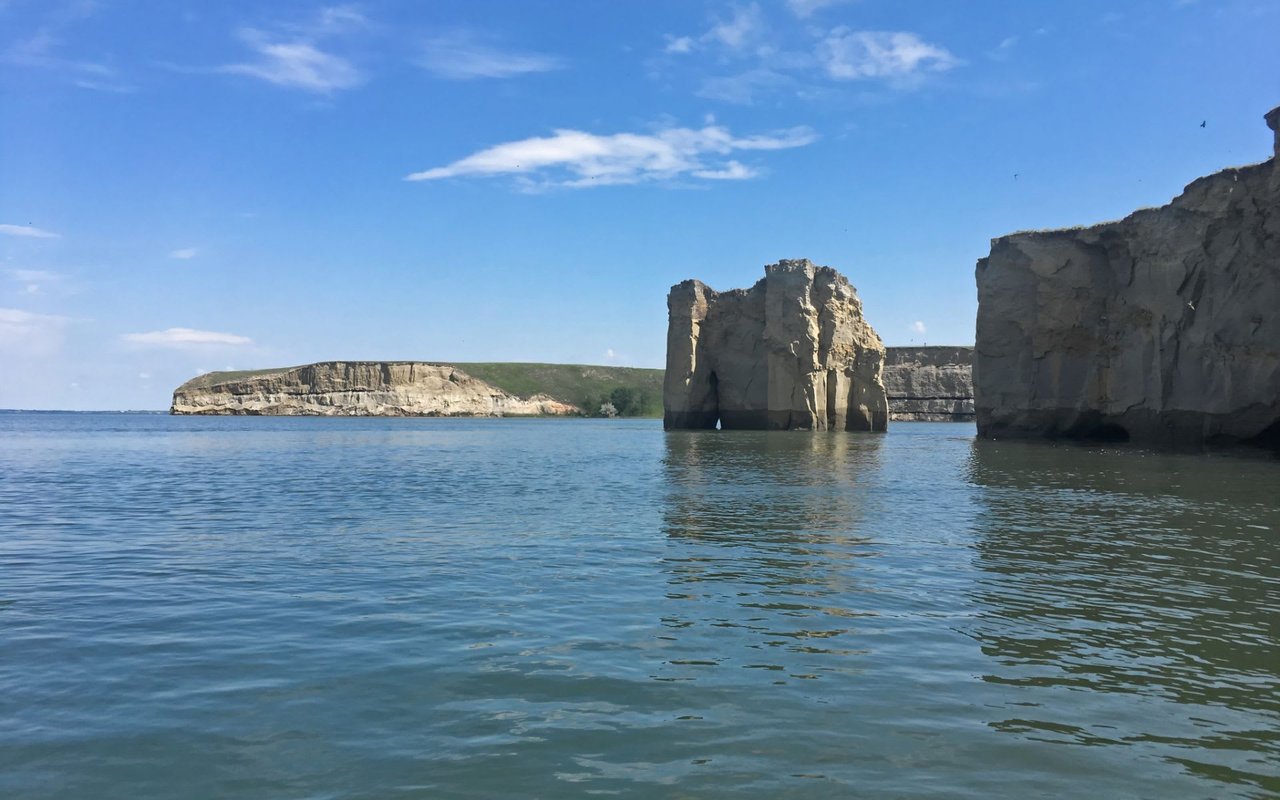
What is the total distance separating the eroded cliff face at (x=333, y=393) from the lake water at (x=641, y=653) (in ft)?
471

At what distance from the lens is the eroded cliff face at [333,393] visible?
6260 inches

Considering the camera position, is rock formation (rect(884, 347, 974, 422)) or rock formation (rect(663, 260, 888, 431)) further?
rock formation (rect(884, 347, 974, 422))

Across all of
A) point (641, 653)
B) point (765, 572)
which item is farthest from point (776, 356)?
point (641, 653)

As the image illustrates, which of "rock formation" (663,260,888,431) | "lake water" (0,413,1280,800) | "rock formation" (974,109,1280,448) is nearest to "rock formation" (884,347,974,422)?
"rock formation" (663,260,888,431)

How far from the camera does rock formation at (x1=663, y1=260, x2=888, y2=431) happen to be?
72.9m

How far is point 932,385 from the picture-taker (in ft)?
431

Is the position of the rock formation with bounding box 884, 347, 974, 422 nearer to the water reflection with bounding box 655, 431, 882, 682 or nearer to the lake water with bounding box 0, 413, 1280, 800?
the water reflection with bounding box 655, 431, 882, 682

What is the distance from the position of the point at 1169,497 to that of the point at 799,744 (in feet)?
66.3

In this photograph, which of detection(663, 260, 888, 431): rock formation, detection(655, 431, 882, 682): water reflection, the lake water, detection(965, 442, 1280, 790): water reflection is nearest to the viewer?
the lake water

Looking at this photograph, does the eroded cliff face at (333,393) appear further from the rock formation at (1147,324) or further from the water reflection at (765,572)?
the water reflection at (765,572)

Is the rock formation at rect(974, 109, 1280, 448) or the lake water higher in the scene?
the rock formation at rect(974, 109, 1280, 448)

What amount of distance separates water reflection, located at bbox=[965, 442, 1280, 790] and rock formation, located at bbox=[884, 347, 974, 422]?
11300 cm

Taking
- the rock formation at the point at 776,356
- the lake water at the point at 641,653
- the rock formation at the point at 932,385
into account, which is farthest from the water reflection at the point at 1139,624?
the rock formation at the point at 932,385

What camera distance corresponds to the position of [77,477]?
98.8 ft
